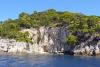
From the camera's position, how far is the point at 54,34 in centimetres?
13088

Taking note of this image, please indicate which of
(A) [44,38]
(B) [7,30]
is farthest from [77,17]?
(B) [7,30]

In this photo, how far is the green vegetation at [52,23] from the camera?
12525 centimetres

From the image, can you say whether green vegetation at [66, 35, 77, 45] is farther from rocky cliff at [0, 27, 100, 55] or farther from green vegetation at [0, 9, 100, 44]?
rocky cliff at [0, 27, 100, 55]

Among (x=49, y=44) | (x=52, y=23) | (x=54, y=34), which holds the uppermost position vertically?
(x=52, y=23)

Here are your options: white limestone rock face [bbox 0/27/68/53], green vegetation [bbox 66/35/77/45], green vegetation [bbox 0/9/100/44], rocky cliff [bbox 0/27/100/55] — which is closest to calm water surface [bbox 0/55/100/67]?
rocky cliff [bbox 0/27/100/55]

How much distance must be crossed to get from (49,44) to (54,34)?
4545mm

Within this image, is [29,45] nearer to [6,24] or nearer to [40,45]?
[40,45]

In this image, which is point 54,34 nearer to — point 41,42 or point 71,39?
point 41,42

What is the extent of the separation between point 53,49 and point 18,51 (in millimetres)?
14806

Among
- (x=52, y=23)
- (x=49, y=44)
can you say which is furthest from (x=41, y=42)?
(x=52, y=23)

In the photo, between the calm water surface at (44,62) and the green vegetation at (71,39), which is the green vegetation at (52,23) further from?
the calm water surface at (44,62)

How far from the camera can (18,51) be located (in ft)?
401

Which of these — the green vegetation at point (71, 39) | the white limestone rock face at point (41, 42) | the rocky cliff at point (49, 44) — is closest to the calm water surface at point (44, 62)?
the rocky cliff at point (49, 44)

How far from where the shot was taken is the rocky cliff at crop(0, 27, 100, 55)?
119m
